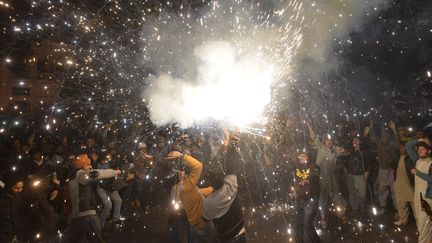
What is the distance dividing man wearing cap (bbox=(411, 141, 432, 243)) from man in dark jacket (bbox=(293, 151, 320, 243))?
1642 millimetres

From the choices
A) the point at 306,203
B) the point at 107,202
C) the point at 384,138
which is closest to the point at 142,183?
the point at 107,202

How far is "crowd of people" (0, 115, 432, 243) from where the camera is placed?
16.1 ft

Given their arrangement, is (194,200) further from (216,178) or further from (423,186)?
(423,186)

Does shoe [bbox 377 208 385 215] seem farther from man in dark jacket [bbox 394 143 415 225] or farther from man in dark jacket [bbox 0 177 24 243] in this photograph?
man in dark jacket [bbox 0 177 24 243]

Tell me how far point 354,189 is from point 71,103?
54.4 ft

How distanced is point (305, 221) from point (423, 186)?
6.78 feet

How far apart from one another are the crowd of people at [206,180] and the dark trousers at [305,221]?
2 centimetres

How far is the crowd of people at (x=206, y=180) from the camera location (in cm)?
492

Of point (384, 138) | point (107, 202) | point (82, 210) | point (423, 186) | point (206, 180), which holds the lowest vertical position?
point (107, 202)

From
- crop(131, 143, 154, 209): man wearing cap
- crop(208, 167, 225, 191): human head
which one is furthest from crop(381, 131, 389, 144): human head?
crop(131, 143, 154, 209): man wearing cap

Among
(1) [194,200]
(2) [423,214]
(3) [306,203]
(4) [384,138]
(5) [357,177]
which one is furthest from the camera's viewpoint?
(4) [384,138]

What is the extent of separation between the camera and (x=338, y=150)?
26.8 ft

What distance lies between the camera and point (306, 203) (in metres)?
5.80

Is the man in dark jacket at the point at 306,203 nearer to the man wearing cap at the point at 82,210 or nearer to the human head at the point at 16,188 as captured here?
the man wearing cap at the point at 82,210
